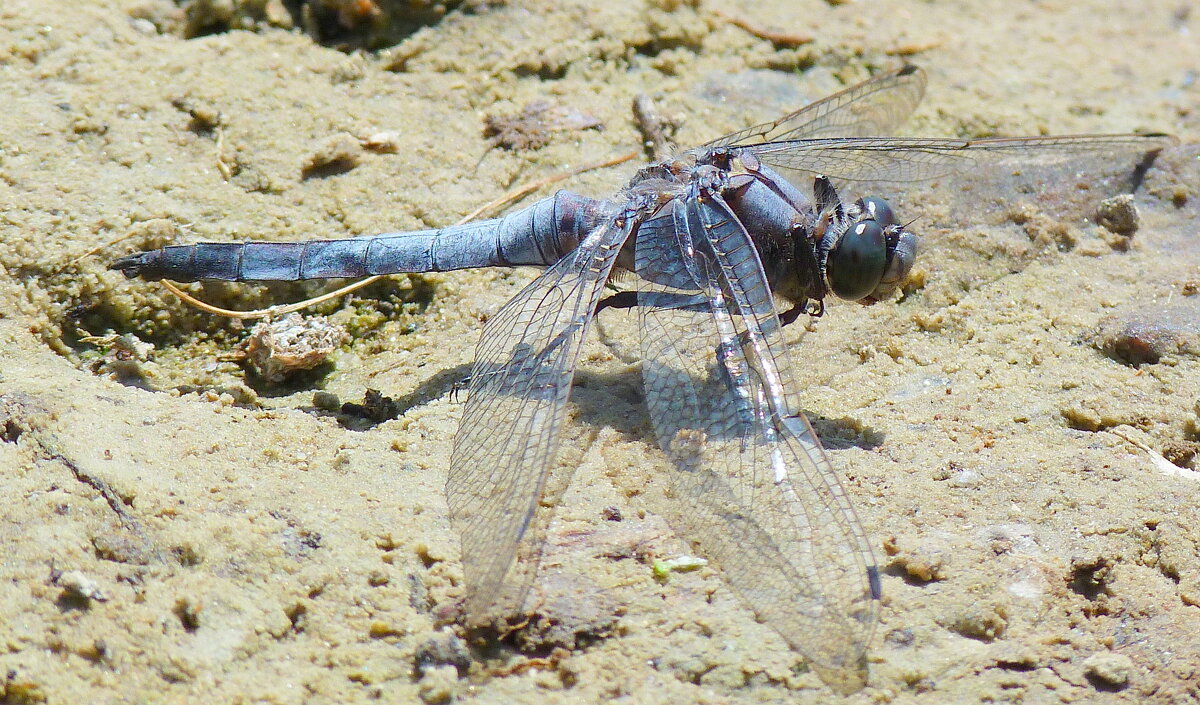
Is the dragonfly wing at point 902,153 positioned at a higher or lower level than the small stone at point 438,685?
higher

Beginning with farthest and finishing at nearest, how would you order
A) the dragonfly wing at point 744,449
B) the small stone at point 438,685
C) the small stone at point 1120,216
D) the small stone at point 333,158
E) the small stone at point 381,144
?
the small stone at point 381,144 < the small stone at point 333,158 < the small stone at point 1120,216 < the dragonfly wing at point 744,449 < the small stone at point 438,685

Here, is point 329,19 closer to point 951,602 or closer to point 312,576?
point 312,576

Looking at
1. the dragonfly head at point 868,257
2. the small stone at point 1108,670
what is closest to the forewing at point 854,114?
the dragonfly head at point 868,257

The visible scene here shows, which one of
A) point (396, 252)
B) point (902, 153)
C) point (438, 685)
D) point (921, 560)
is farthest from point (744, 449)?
point (902, 153)

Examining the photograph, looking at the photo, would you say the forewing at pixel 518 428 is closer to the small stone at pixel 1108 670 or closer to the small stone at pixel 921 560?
the small stone at pixel 921 560

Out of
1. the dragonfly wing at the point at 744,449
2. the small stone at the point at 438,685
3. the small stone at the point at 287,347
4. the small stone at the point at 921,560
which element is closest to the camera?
the small stone at the point at 438,685

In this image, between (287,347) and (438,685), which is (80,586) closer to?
(438,685)

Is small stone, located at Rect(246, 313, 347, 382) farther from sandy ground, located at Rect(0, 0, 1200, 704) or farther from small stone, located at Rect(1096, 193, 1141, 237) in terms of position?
→ small stone, located at Rect(1096, 193, 1141, 237)

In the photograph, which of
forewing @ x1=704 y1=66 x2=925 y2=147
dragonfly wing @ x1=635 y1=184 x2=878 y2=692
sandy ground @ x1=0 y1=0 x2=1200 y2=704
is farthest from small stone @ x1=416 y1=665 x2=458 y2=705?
forewing @ x1=704 y1=66 x2=925 y2=147
